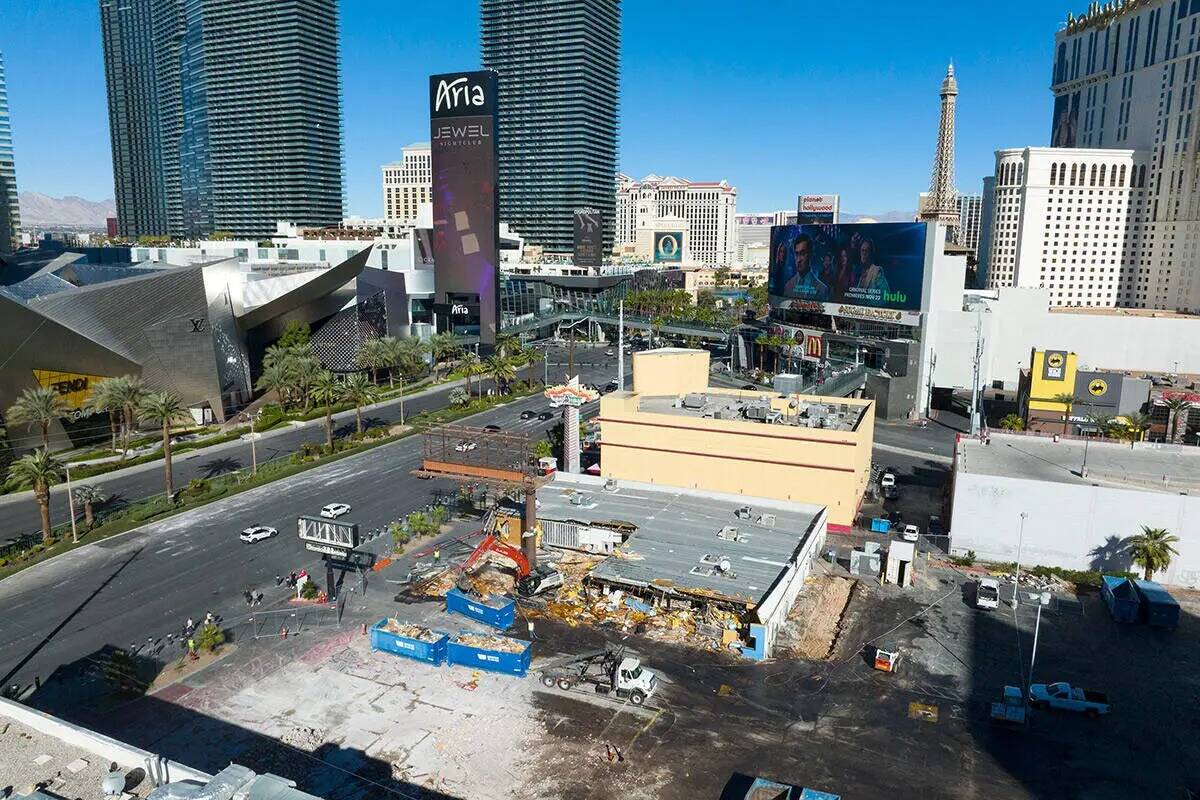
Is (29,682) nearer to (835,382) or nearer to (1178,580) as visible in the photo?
(1178,580)

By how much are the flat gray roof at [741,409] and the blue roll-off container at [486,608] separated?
19581mm

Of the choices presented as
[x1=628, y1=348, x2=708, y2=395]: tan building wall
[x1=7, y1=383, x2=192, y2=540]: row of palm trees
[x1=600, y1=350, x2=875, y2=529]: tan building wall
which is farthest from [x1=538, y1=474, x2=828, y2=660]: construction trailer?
[x1=7, y1=383, x2=192, y2=540]: row of palm trees

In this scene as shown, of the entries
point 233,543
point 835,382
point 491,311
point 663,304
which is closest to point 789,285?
point 835,382

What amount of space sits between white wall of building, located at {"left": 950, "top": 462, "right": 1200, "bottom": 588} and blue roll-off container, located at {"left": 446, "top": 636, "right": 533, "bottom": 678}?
26.0 metres

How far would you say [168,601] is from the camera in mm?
36812

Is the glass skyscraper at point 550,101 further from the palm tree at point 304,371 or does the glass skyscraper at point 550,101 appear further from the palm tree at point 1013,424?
the palm tree at point 1013,424

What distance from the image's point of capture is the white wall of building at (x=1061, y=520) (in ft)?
130

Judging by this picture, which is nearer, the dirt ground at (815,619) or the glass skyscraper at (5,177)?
the dirt ground at (815,619)

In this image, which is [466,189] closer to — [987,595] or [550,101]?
[987,595]

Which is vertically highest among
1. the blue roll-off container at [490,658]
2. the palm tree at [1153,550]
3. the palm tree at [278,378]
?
the palm tree at [278,378]

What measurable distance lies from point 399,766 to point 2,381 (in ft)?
166

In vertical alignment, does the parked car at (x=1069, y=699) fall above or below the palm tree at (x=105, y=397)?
below

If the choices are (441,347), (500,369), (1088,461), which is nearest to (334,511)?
(500,369)

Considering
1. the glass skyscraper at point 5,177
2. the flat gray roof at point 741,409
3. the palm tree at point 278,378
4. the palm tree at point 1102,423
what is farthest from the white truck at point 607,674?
the glass skyscraper at point 5,177
